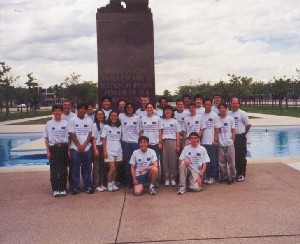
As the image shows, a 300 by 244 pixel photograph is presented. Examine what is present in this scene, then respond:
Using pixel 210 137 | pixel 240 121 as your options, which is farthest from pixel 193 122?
pixel 240 121

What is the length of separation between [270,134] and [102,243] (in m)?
15.6

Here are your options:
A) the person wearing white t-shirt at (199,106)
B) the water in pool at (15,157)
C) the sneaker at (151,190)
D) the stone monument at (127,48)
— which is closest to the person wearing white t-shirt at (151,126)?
the sneaker at (151,190)

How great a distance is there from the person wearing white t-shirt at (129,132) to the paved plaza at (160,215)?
0.62m

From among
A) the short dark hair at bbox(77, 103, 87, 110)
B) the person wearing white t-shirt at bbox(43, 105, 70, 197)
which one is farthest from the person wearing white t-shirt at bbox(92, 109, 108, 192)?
the person wearing white t-shirt at bbox(43, 105, 70, 197)

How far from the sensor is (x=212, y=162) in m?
7.23

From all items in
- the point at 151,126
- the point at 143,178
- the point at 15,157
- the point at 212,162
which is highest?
the point at 151,126

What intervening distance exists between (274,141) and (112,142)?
37.4 feet

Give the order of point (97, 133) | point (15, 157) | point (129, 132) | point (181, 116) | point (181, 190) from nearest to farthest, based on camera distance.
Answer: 1. point (181, 190)
2. point (97, 133)
3. point (129, 132)
4. point (181, 116)
5. point (15, 157)

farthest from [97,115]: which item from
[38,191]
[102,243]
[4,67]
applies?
[4,67]

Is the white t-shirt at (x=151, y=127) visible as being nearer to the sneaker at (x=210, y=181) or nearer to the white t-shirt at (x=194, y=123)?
the white t-shirt at (x=194, y=123)

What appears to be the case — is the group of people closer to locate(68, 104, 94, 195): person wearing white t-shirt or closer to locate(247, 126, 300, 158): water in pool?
locate(68, 104, 94, 195): person wearing white t-shirt

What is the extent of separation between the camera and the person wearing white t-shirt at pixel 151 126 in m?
6.88

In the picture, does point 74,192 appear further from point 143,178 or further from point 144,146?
point 144,146

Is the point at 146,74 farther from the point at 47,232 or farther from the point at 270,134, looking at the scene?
the point at 270,134
